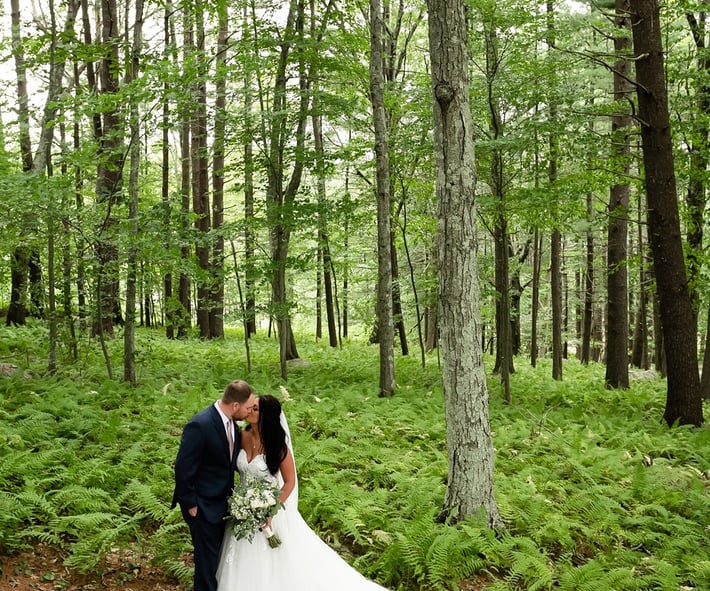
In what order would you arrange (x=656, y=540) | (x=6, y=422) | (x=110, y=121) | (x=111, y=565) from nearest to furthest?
(x=111, y=565) → (x=656, y=540) → (x=6, y=422) → (x=110, y=121)

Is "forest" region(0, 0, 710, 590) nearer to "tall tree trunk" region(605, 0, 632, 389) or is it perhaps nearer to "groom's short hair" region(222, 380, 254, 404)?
"tall tree trunk" region(605, 0, 632, 389)

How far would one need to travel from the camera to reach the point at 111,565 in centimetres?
538

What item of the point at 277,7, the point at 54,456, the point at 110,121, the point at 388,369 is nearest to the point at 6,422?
the point at 54,456

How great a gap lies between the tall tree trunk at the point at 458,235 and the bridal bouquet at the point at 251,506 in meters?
2.23

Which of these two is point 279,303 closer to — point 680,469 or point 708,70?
point 680,469

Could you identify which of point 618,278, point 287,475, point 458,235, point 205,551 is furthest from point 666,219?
point 205,551

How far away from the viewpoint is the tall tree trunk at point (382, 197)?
11102mm

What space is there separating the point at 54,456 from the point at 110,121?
32.6 feet

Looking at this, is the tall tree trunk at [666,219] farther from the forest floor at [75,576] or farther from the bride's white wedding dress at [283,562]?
Result: the bride's white wedding dress at [283,562]

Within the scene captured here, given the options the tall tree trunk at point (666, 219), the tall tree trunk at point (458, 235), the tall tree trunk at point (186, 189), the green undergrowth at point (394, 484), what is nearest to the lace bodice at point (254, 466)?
the green undergrowth at point (394, 484)

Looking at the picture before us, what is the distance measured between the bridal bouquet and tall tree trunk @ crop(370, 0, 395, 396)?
7291 millimetres

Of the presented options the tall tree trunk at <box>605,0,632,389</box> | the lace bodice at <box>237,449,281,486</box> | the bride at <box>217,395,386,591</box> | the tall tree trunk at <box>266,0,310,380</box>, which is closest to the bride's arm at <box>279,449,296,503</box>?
the bride at <box>217,395,386,591</box>

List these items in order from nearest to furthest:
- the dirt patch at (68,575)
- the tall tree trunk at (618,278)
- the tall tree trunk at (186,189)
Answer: the dirt patch at (68,575) → the tall tree trunk at (186,189) → the tall tree trunk at (618,278)

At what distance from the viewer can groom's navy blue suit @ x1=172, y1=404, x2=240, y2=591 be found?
411cm
